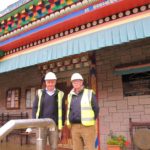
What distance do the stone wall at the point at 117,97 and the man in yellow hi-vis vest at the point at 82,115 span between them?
2451 mm

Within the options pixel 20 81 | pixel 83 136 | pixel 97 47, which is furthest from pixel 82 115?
A: pixel 20 81

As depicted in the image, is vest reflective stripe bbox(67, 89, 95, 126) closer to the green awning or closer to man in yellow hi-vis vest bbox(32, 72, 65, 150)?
man in yellow hi-vis vest bbox(32, 72, 65, 150)

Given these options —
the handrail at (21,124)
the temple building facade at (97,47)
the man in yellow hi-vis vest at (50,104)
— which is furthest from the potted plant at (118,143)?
the handrail at (21,124)

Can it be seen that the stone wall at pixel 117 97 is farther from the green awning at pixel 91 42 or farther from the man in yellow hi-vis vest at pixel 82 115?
the man in yellow hi-vis vest at pixel 82 115

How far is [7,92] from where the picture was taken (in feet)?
34.9

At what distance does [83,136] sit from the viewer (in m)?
4.12

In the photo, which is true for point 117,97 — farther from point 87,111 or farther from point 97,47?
point 87,111

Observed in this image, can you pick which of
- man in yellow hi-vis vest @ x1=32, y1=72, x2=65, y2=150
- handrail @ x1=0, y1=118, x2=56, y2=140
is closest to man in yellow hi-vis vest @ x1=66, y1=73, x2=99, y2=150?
man in yellow hi-vis vest @ x1=32, y1=72, x2=65, y2=150

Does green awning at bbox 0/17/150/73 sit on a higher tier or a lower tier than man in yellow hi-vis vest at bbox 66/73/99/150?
higher

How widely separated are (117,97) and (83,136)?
2.79m

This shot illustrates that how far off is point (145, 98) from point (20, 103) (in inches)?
209

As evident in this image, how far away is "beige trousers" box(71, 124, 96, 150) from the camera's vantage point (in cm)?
408

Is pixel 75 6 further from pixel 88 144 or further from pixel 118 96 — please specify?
pixel 88 144

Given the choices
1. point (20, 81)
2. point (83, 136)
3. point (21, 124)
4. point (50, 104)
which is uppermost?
point (20, 81)
